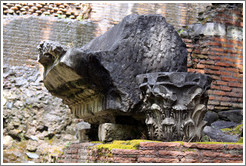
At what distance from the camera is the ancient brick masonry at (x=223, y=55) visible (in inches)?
273

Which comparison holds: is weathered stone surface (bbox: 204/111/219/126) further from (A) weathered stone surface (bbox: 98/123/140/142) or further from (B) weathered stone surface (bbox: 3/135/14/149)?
(B) weathered stone surface (bbox: 3/135/14/149)

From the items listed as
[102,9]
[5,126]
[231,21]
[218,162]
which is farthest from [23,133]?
[231,21]

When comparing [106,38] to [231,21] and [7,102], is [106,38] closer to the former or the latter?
[7,102]

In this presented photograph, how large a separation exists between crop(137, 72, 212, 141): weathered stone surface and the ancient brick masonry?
12.3ft

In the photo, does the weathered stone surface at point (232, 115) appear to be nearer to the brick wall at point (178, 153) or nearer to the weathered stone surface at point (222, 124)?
the weathered stone surface at point (222, 124)

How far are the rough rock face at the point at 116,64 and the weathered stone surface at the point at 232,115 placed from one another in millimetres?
3327

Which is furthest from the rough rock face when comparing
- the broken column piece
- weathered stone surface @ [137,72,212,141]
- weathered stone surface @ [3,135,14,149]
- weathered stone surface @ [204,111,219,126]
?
weathered stone surface @ [204,111,219,126]

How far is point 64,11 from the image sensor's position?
310 inches

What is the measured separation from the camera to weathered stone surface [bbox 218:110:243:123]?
21.6ft

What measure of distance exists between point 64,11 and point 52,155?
3.53 meters

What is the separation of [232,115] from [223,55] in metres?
1.30

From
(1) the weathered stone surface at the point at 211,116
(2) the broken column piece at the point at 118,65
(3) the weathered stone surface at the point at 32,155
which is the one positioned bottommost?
(3) the weathered stone surface at the point at 32,155

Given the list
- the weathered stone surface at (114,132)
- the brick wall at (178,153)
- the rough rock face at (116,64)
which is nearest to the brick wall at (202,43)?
the rough rock face at (116,64)

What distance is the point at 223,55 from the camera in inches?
279
